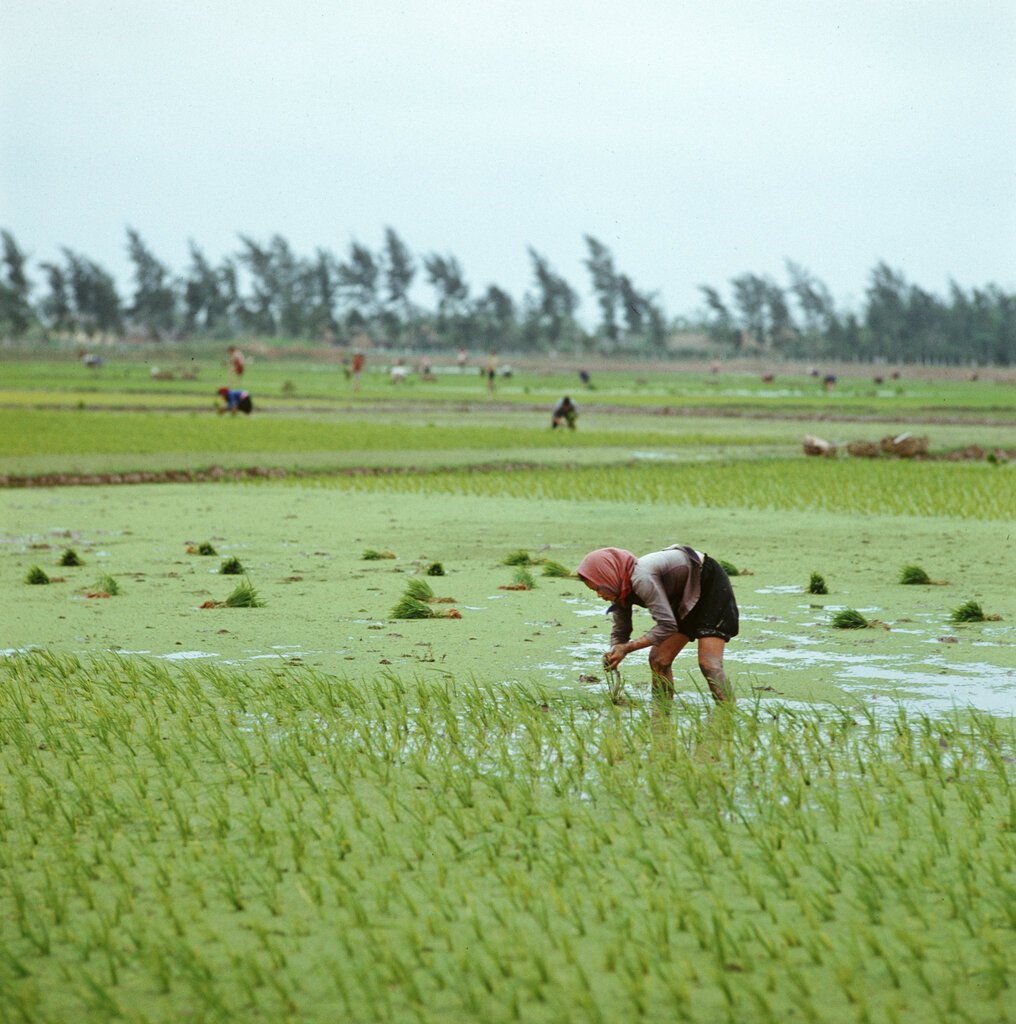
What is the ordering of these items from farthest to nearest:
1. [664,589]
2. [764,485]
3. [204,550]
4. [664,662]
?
[764,485] < [204,550] < [664,662] < [664,589]

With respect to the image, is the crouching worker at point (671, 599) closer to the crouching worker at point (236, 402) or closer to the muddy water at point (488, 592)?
the muddy water at point (488, 592)

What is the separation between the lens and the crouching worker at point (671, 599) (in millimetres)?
6949

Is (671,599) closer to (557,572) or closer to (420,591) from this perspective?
(420,591)

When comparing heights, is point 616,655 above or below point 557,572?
above

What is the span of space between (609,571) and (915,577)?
16.3 feet

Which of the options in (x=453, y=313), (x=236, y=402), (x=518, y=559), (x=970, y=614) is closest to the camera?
(x=970, y=614)

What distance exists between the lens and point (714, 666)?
23.4 ft

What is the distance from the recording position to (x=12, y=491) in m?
19.9

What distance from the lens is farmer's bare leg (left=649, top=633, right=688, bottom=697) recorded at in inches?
284

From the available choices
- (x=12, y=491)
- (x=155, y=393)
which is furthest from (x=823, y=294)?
(x=12, y=491)

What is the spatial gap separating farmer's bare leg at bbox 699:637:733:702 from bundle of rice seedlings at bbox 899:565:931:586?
14.9ft

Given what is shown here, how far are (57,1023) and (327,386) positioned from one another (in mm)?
62269

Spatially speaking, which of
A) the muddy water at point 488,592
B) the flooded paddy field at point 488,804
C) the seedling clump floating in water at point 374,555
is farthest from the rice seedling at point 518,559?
the seedling clump floating in water at point 374,555

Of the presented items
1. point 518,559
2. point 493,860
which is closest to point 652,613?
point 493,860
